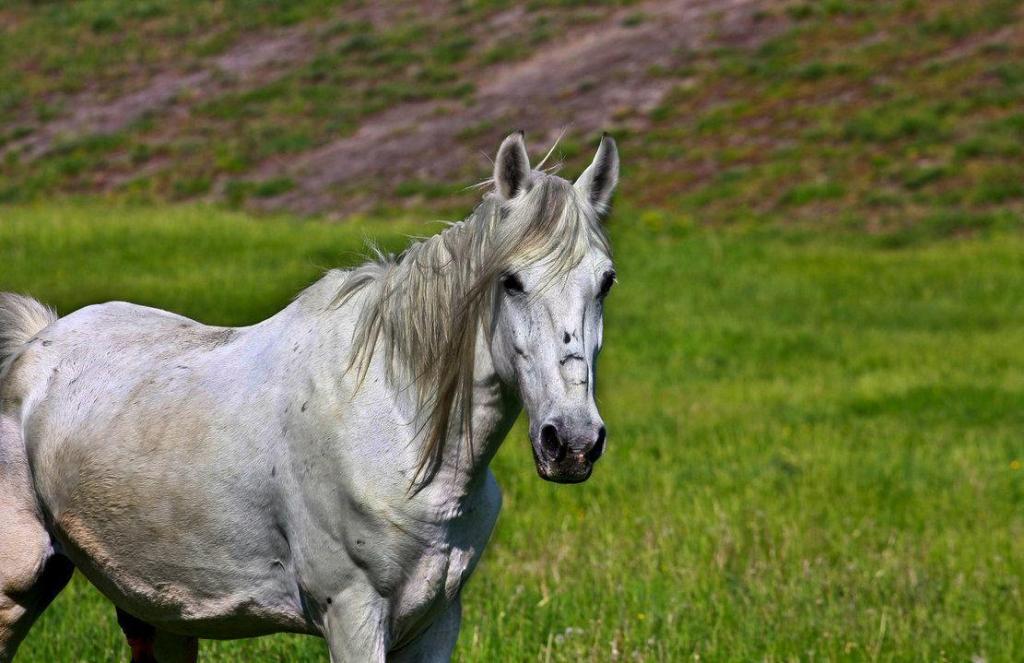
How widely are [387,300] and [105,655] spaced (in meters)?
2.48

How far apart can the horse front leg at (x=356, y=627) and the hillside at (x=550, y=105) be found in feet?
61.9

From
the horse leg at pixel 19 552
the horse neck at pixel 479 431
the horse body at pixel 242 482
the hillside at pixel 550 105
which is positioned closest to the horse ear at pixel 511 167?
the horse neck at pixel 479 431

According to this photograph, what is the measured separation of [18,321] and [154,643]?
1221mm

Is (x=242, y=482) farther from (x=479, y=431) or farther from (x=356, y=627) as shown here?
(x=479, y=431)

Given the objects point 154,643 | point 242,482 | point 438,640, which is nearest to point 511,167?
point 242,482

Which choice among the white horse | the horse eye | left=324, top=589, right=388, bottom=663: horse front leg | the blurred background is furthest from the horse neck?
the blurred background

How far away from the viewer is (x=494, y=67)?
34.6 metres

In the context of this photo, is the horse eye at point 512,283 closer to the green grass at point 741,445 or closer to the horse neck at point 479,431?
the horse neck at point 479,431

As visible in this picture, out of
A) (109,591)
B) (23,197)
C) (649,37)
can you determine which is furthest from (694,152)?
(109,591)

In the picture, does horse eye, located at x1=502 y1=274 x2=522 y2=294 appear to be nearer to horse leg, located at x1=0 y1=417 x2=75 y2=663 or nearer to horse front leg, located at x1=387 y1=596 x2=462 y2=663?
horse front leg, located at x1=387 y1=596 x2=462 y2=663

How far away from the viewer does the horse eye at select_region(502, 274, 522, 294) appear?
137 inches

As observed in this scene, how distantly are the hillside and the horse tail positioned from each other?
59.8 feet

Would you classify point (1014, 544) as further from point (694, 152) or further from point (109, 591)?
point (694, 152)

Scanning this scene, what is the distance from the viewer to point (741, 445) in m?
10.8
